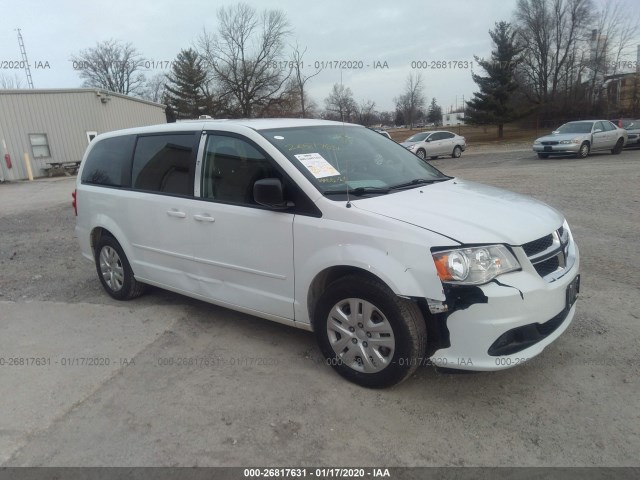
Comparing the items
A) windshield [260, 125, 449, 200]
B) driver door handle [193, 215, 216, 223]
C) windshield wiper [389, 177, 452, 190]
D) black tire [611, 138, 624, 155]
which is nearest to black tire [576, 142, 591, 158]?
black tire [611, 138, 624, 155]

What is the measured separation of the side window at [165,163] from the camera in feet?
13.7

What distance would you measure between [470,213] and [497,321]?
2.45 ft

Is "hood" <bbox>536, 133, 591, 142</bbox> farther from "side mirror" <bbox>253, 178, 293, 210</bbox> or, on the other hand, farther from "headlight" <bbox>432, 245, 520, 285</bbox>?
"side mirror" <bbox>253, 178, 293, 210</bbox>

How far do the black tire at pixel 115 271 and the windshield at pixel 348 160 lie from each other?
7.42 ft

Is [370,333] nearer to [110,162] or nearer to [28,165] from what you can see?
[110,162]

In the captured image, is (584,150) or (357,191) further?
(584,150)

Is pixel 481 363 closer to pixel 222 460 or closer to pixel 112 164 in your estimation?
pixel 222 460

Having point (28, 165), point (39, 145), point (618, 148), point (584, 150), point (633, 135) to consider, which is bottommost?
point (618, 148)

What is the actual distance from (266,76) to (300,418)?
153 ft

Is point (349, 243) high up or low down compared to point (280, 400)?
up

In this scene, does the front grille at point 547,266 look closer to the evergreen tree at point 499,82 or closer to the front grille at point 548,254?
the front grille at point 548,254

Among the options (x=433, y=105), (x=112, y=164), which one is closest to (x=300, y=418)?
(x=112, y=164)

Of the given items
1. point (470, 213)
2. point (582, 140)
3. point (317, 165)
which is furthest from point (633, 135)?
point (317, 165)

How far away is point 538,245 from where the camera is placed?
306 cm
